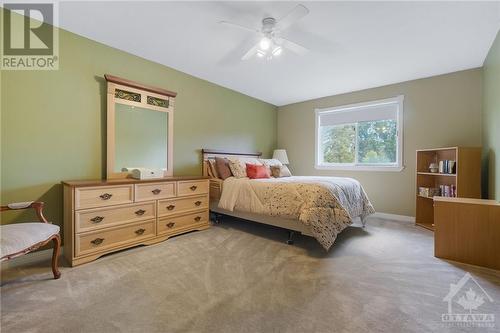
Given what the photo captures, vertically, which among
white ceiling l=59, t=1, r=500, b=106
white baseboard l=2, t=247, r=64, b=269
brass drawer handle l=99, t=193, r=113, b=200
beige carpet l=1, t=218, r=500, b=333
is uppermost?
white ceiling l=59, t=1, r=500, b=106

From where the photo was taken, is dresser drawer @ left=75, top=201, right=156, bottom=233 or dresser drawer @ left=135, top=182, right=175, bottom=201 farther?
dresser drawer @ left=135, top=182, right=175, bottom=201

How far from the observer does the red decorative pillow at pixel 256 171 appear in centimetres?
357

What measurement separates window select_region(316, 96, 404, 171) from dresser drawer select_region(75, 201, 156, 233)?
11.8ft

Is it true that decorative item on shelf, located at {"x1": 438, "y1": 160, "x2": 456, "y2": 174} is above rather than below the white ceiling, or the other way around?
below

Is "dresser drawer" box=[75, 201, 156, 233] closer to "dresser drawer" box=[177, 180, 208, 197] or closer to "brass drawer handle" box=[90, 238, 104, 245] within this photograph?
"brass drawer handle" box=[90, 238, 104, 245]

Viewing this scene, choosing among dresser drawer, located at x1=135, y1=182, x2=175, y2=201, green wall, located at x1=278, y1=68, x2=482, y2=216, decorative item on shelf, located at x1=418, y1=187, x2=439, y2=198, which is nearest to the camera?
dresser drawer, located at x1=135, y1=182, x2=175, y2=201

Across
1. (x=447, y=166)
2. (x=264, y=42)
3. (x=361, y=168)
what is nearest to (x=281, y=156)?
(x=361, y=168)

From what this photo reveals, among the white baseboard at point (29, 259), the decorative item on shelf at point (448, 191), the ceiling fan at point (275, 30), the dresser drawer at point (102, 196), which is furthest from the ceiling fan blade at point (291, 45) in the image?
the white baseboard at point (29, 259)

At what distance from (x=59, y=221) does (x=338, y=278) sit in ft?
9.53

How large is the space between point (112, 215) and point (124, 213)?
12cm

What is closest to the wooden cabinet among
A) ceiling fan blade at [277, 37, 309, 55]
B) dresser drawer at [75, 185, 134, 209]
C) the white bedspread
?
the white bedspread

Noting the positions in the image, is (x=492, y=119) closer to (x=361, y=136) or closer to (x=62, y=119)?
(x=361, y=136)

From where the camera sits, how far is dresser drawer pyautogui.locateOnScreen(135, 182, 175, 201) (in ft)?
8.28

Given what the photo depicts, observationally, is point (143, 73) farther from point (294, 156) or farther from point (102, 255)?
point (294, 156)
